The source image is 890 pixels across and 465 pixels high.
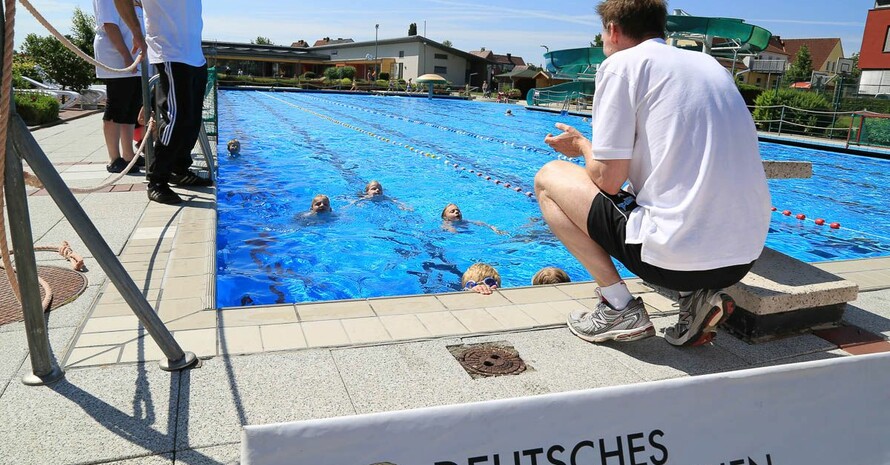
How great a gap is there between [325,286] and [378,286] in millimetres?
466

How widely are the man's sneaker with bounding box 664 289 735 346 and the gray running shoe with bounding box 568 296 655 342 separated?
122 millimetres

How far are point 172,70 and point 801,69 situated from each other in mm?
67339

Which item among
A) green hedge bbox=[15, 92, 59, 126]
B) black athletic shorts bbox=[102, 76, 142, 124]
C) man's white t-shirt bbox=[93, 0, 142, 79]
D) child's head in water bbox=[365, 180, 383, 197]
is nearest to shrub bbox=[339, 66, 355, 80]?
green hedge bbox=[15, 92, 59, 126]

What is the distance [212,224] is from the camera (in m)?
4.62

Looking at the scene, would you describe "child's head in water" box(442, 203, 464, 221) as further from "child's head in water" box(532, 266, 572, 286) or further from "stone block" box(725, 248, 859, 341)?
"stone block" box(725, 248, 859, 341)

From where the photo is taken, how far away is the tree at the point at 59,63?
1920 centimetres

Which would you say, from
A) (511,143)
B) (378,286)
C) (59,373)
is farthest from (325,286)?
(511,143)

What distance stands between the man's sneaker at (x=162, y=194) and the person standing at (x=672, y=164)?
397cm

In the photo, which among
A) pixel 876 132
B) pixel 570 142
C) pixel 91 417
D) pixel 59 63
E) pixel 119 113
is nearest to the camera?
pixel 91 417

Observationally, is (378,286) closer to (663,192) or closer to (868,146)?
(663,192)

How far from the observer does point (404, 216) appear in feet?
24.9

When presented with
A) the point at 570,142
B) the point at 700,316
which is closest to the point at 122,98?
the point at 570,142

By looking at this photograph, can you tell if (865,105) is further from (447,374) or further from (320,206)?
(447,374)

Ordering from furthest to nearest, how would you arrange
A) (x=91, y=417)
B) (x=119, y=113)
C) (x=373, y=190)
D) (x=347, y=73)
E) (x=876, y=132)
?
(x=347, y=73) < (x=876, y=132) < (x=373, y=190) < (x=119, y=113) < (x=91, y=417)
